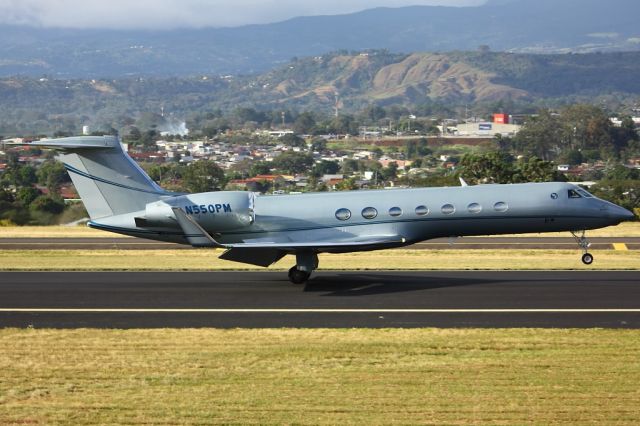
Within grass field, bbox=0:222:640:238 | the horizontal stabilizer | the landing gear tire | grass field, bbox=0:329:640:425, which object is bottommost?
grass field, bbox=0:222:640:238

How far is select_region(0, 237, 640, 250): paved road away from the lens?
38562 millimetres

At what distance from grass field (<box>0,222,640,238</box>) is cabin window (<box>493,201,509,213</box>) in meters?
17.9

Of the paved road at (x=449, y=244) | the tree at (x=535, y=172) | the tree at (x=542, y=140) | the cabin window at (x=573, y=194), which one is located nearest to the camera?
the cabin window at (x=573, y=194)

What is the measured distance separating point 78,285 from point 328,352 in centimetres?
1123

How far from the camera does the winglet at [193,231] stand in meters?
24.1

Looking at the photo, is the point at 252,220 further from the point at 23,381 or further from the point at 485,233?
the point at 23,381

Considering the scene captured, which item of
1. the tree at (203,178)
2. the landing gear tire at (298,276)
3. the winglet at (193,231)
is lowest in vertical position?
the tree at (203,178)

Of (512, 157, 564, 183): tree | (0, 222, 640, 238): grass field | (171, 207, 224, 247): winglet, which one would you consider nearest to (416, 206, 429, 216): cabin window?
(171, 207, 224, 247): winglet

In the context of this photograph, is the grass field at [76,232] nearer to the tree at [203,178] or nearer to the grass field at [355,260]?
the grass field at [355,260]

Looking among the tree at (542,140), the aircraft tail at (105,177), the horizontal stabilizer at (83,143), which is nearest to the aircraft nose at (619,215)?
the aircraft tail at (105,177)

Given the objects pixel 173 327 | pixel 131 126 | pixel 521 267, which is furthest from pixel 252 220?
pixel 131 126

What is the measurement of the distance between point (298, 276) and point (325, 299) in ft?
8.16

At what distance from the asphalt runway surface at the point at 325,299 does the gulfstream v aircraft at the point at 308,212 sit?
1.27 metres

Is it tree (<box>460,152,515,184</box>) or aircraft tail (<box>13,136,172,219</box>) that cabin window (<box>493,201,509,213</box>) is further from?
tree (<box>460,152,515,184</box>)
